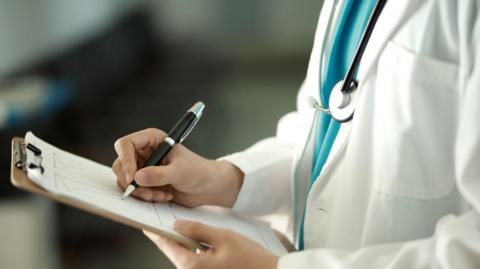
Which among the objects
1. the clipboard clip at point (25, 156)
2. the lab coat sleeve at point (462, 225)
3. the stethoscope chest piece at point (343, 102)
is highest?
the clipboard clip at point (25, 156)

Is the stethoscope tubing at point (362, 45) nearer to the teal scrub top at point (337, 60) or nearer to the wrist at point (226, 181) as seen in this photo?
the teal scrub top at point (337, 60)

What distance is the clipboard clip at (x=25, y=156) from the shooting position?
0.71m

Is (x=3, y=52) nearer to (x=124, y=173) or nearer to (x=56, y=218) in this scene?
(x=56, y=218)

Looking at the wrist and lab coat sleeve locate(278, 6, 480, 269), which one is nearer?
lab coat sleeve locate(278, 6, 480, 269)

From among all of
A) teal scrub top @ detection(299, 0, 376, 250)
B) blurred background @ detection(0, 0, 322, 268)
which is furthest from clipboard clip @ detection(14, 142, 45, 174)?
blurred background @ detection(0, 0, 322, 268)

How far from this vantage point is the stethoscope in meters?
0.80

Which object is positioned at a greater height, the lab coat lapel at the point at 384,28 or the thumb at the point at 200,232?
the lab coat lapel at the point at 384,28

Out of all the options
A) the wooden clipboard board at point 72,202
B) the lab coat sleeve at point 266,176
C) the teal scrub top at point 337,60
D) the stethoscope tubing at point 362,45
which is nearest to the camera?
the wooden clipboard board at point 72,202

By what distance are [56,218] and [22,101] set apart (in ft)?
1.45

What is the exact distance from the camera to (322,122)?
952 millimetres

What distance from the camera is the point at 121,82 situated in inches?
145

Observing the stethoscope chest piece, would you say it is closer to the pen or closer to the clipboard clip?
the pen

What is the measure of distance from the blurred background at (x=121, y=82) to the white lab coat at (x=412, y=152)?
0.72 meters

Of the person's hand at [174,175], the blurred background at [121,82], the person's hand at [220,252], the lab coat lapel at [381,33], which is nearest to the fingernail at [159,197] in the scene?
the person's hand at [174,175]
